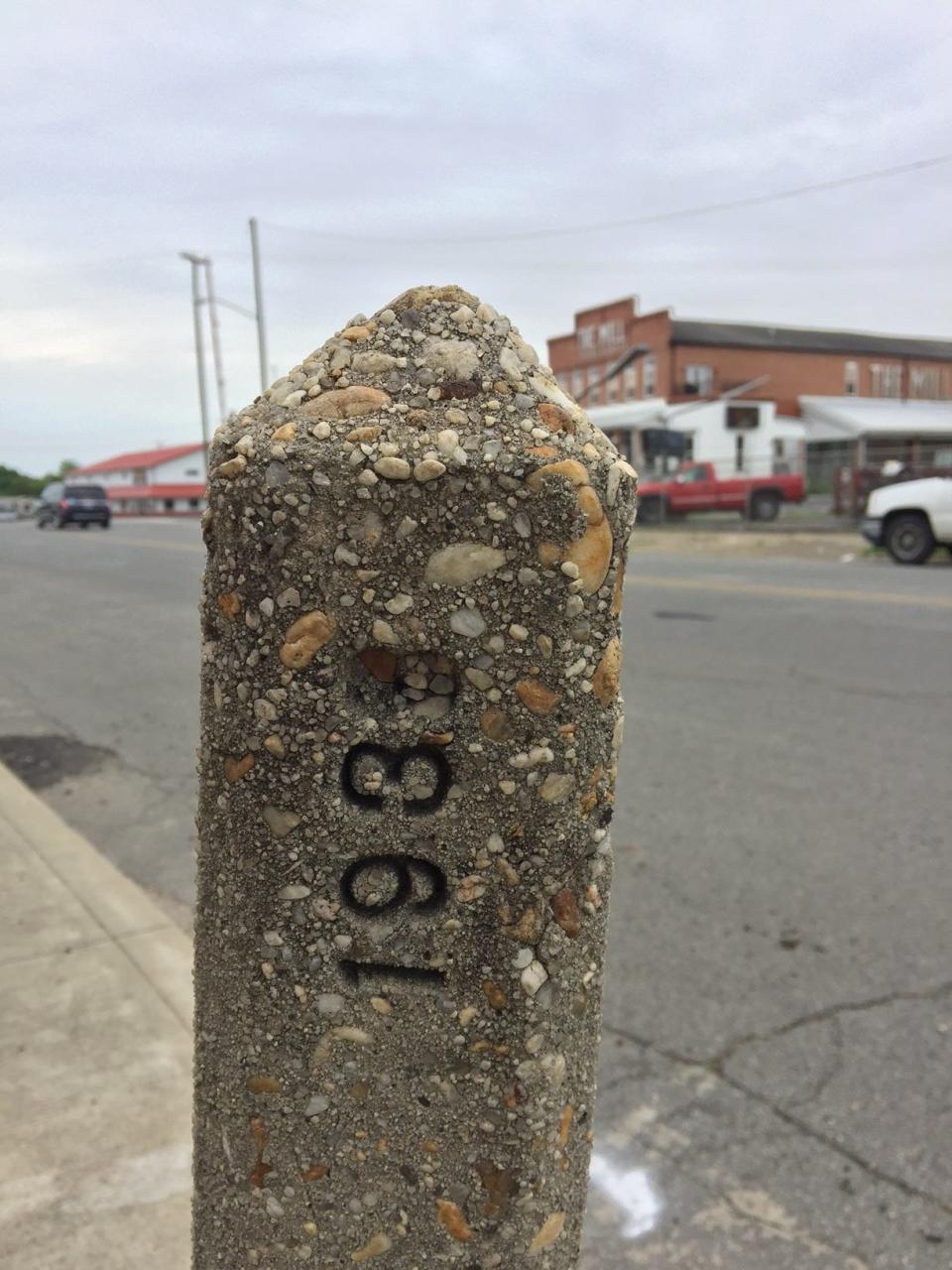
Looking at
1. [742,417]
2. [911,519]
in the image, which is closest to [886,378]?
[742,417]

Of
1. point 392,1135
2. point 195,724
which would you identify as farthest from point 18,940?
point 195,724

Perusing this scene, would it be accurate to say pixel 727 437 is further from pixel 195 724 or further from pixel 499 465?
pixel 499 465

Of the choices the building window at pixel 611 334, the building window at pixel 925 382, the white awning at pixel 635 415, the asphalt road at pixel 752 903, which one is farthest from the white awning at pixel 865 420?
the asphalt road at pixel 752 903

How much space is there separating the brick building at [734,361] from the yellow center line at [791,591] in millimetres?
31398

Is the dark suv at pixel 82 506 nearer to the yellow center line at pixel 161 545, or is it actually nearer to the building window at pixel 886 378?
the yellow center line at pixel 161 545

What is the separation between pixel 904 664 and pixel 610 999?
18.5ft

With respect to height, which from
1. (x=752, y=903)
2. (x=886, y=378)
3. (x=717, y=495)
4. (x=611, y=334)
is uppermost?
(x=611, y=334)

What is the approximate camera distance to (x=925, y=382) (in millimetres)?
51875

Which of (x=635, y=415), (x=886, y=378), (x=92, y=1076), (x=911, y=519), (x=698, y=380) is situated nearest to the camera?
(x=92, y=1076)

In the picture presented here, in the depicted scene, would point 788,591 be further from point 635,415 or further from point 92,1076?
point 635,415

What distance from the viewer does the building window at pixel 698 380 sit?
146ft

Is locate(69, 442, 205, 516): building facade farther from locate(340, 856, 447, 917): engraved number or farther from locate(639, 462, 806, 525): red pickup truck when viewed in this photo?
locate(340, 856, 447, 917): engraved number

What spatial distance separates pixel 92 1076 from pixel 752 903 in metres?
2.43

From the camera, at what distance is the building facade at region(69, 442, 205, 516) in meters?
60.4
